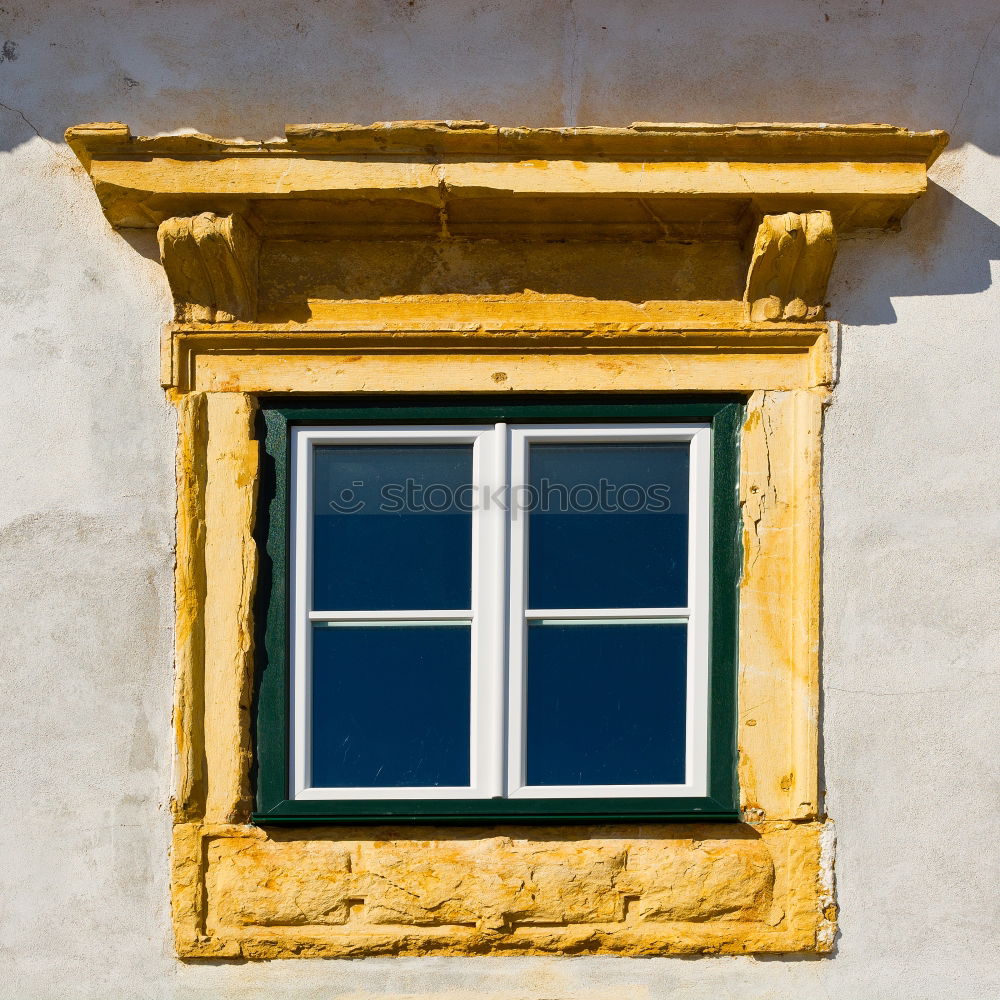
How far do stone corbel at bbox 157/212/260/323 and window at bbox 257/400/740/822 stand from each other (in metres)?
0.31

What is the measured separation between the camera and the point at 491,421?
8.85 ft

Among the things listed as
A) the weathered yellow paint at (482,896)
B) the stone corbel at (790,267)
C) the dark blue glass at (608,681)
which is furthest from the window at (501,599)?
the stone corbel at (790,267)

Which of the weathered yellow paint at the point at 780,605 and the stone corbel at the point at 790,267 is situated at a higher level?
the stone corbel at the point at 790,267

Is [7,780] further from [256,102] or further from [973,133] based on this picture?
[973,133]

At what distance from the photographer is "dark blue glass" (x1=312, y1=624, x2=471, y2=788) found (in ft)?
8.86

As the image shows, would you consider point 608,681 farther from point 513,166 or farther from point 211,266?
point 211,266

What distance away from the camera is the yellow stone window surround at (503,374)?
2.56 metres

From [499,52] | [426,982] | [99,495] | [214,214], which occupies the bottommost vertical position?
[426,982]

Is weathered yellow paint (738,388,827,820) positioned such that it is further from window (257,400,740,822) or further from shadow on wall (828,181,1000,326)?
shadow on wall (828,181,1000,326)

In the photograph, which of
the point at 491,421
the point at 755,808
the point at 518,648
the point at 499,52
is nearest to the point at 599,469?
the point at 491,421

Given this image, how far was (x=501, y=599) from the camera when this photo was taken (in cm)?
265

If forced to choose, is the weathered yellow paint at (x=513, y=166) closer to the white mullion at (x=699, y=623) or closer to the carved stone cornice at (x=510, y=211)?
the carved stone cornice at (x=510, y=211)

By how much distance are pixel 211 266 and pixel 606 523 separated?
133 cm

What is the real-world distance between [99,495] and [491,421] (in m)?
1.13
